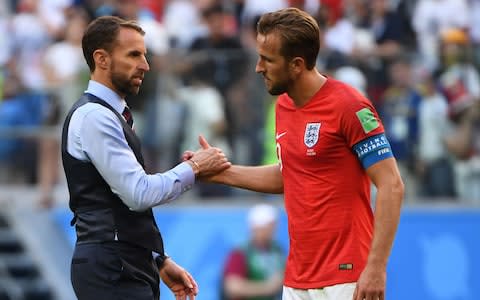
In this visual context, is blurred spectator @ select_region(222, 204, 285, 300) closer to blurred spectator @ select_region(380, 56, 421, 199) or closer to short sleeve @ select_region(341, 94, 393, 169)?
blurred spectator @ select_region(380, 56, 421, 199)

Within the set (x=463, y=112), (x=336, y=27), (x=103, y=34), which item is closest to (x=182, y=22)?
(x=336, y=27)

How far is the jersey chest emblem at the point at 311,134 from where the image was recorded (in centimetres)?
A: 685

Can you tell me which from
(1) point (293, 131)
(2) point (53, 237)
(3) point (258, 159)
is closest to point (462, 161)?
(3) point (258, 159)

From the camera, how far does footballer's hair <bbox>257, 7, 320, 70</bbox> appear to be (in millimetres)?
6855

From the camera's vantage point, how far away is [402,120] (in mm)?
12469

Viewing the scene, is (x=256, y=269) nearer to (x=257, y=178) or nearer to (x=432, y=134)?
(x=432, y=134)

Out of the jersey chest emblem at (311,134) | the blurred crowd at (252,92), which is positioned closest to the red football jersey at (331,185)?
the jersey chest emblem at (311,134)

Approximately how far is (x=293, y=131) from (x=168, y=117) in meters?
5.96

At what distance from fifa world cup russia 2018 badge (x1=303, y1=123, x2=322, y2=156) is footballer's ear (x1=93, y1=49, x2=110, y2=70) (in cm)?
116

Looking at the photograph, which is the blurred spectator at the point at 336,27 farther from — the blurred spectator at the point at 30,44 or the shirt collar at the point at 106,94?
the shirt collar at the point at 106,94

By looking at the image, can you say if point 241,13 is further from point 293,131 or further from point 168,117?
point 293,131

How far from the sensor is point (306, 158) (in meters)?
6.91

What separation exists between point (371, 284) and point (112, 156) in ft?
4.99

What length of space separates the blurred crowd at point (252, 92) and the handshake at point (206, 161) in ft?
16.6
